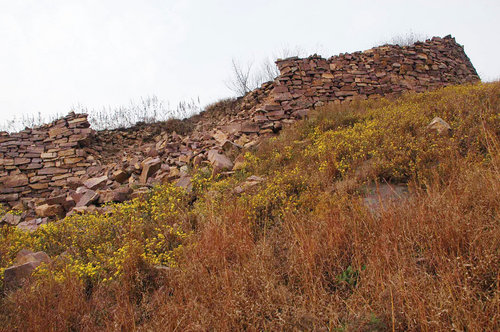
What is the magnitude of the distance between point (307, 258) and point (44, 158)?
10.5m

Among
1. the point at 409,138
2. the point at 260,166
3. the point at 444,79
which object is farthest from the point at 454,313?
the point at 444,79

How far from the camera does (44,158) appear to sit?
9.41m

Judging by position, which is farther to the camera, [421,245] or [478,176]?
[478,176]

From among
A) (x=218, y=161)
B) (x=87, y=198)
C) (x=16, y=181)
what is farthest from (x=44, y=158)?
(x=218, y=161)

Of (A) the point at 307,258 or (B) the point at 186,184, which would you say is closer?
(A) the point at 307,258

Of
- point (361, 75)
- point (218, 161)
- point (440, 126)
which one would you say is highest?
point (361, 75)

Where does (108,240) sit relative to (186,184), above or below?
below

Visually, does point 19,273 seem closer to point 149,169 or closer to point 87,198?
point 87,198

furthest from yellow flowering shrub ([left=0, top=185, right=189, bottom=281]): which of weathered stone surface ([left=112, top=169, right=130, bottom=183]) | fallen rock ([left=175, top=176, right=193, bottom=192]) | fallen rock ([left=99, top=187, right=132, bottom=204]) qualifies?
weathered stone surface ([left=112, top=169, right=130, bottom=183])

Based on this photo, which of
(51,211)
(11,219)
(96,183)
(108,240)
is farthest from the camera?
(96,183)

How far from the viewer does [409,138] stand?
443cm

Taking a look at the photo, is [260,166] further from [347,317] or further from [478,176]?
[347,317]

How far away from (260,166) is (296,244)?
2955 mm

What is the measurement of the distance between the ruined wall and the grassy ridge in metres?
5.40
